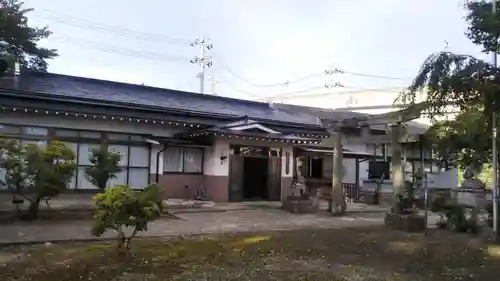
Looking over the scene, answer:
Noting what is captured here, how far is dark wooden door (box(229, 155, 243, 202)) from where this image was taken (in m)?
20.0

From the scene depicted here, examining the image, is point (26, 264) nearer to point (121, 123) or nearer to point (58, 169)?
point (58, 169)

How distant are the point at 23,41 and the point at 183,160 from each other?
8662mm

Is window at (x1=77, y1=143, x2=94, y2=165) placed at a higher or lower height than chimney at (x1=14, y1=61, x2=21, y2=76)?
lower

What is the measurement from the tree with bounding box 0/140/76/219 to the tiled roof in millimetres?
4823

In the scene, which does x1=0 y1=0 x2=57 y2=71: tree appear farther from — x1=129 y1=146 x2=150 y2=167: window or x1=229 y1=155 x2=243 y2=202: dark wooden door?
x1=229 y1=155 x2=243 y2=202: dark wooden door

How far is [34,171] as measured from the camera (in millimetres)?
11859

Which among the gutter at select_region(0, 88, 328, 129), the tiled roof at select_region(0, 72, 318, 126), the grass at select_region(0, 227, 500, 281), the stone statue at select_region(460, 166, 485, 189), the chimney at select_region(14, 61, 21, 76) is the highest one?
the chimney at select_region(14, 61, 21, 76)

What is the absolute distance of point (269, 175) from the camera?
69.9 feet

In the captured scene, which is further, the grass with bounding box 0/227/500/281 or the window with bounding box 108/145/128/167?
the window with bounding box 108/145/128/167

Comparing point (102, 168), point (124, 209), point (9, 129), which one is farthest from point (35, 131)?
point (124, 209)

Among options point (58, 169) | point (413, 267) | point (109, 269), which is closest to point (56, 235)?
point (58, 169)

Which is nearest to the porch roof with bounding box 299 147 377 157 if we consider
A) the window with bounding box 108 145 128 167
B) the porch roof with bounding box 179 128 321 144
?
the porch roof with bounding box 179 128 321 144

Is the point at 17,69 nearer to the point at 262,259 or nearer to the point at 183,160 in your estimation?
the point at 183,160

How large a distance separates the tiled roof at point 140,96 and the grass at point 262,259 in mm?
10153
